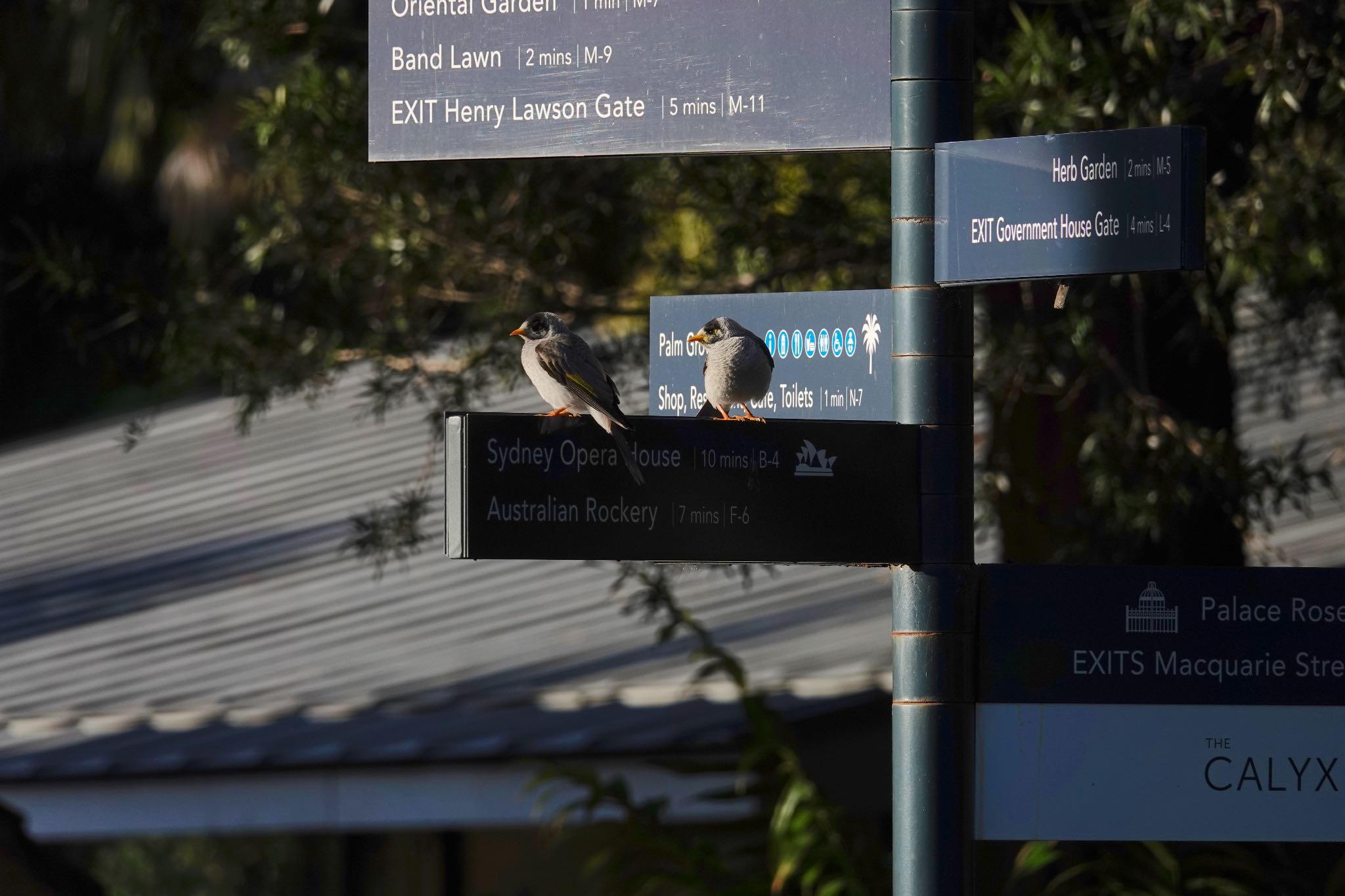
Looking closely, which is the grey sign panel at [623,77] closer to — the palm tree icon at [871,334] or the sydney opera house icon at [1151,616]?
the palm tree icon at [871,334]

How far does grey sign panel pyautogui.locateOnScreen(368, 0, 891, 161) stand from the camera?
3.76 meters

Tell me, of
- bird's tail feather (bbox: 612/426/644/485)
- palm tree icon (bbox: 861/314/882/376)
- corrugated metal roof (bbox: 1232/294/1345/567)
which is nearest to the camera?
bird's tail feather (bbox: 612/426/644/485)

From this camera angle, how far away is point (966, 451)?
3.76 meters

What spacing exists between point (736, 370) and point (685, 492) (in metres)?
0.51

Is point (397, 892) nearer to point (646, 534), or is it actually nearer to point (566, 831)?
point (566, 831)

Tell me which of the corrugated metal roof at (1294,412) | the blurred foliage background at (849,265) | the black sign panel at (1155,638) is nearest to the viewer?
the black sign panel at (1155,638)

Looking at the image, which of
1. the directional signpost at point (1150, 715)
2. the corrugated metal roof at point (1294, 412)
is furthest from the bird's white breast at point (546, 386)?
the corrugated metal roof at point (1294, 412)

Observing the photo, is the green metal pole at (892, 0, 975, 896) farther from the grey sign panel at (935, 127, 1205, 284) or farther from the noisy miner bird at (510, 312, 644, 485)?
the noisy miner bird at (510, 312, 644, 485)

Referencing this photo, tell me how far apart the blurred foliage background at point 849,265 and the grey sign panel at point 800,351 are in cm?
243

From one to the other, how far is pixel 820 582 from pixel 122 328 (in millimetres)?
3948

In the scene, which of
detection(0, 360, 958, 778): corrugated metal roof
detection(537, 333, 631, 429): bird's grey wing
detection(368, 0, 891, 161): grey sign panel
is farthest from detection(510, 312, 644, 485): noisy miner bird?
detection(0, 360, 958, 778): corrugated metal roof

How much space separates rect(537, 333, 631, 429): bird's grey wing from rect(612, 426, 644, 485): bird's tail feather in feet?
0.07

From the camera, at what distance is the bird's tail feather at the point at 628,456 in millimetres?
3461

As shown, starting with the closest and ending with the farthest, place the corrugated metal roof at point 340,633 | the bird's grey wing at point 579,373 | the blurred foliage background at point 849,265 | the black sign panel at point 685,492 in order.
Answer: the black sign panel at point 685,492 < the bird's grey wing at point 579,373 < the blurred foliage background at point 849,265 < the corrugated metal roof at point 340,633
